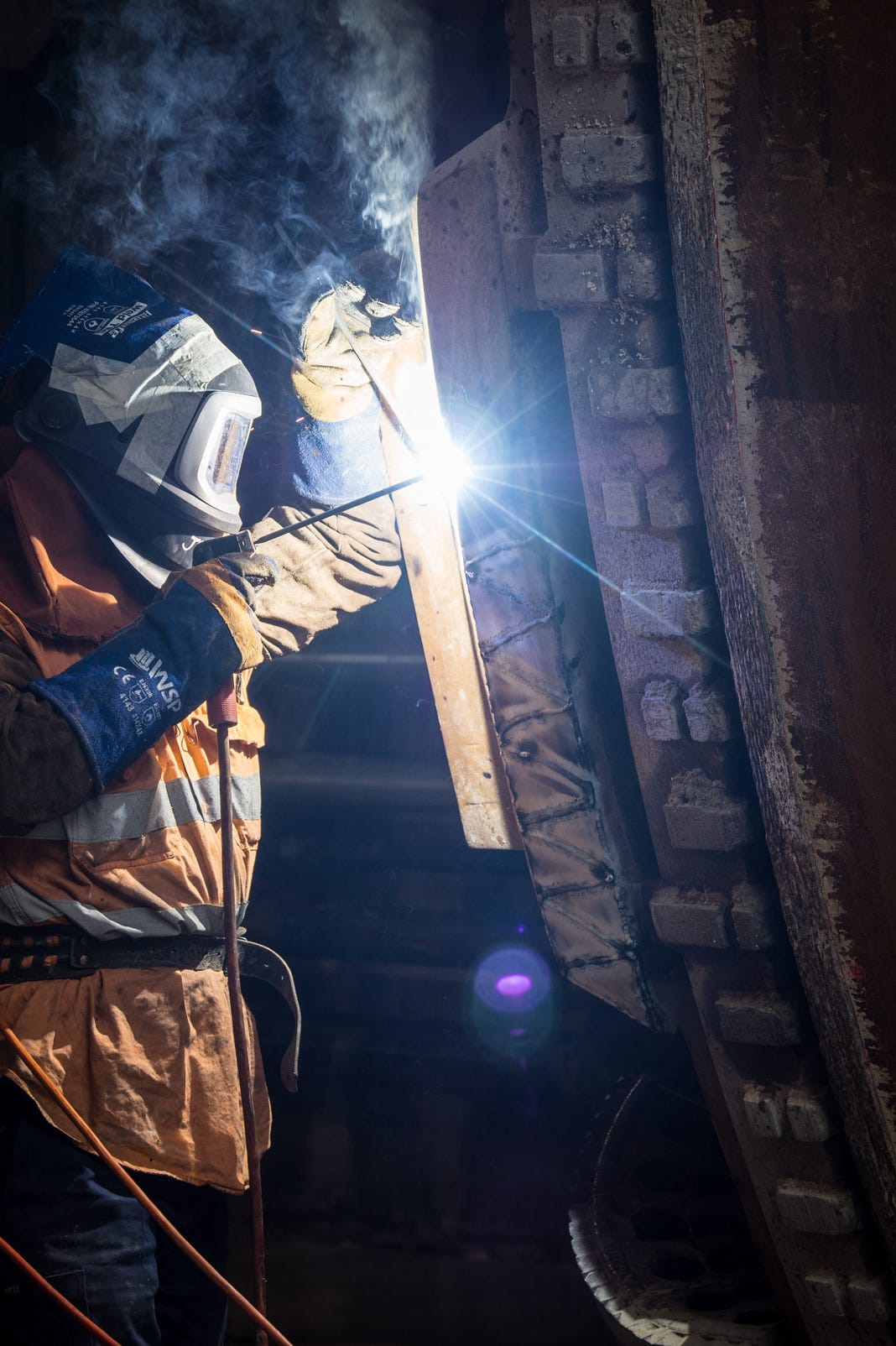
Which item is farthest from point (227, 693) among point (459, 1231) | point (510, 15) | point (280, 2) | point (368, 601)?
point (280, 2)

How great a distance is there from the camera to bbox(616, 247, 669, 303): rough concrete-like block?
1.63 m

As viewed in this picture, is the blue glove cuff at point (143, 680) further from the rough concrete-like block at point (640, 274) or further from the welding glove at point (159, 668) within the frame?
the rough concrete-like block at point (640, 274)

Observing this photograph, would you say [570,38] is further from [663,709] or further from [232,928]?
[232,928]

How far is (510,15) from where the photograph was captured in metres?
1.77

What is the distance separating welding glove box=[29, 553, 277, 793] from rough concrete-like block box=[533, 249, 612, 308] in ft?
2.89

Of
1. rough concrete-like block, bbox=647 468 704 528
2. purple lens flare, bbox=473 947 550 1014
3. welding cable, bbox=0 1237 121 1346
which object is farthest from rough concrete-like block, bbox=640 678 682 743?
purple lens flare, bbox=473 947 550 1014

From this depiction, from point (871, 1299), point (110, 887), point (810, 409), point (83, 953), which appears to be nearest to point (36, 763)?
point (110, 887)

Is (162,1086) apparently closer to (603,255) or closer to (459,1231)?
(459,1231)

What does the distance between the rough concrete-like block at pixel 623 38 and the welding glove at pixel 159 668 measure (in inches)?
46.0

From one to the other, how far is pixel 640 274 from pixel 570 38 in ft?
1.22

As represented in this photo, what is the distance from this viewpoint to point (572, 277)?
164 cm

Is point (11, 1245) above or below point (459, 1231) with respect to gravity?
above

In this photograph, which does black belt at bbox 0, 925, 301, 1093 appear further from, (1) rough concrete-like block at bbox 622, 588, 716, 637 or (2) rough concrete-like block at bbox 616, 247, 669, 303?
(2) rough concrete-like block at bbox 616, 247, 669, 303

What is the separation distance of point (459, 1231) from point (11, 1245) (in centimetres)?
155
